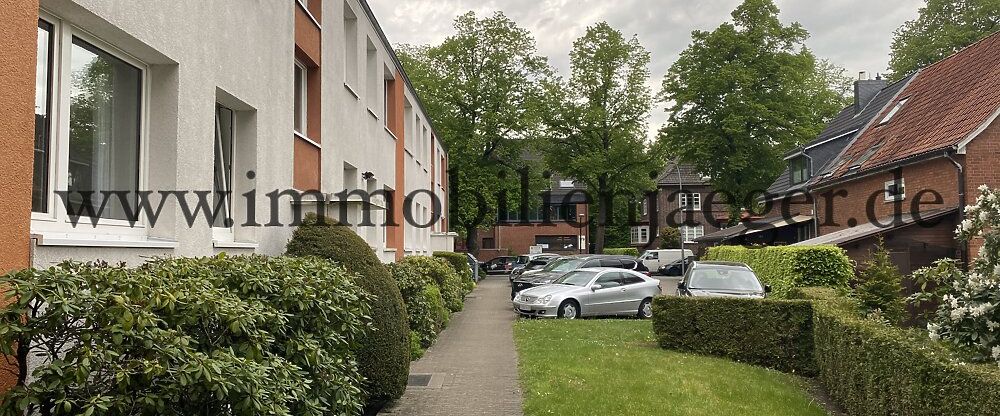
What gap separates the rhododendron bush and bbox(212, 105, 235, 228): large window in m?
6.97

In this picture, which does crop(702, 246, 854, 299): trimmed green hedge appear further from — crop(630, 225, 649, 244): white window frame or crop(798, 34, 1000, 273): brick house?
crop(630, 225, 649, 244): white window frame

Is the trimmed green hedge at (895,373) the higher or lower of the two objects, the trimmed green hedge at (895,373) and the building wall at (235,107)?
the lower

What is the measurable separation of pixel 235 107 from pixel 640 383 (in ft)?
19.6

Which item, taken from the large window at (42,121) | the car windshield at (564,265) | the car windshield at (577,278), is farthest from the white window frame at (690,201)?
the large window at (42,121)

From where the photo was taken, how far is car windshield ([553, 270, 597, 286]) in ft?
65.8

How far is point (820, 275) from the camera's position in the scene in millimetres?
18609

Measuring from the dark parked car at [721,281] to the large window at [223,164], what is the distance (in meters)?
10.5

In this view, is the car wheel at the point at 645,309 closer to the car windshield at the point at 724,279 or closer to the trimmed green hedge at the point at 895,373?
the car windshield at the point at 724,279

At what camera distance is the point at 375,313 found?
7836 mm

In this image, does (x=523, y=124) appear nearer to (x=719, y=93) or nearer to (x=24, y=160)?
(x=719, y=93)

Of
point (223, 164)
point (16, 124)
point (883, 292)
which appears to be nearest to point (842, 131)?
point (883, 292)

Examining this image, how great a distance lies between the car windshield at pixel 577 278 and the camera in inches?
789

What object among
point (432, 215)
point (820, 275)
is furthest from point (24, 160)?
point (432, 215)

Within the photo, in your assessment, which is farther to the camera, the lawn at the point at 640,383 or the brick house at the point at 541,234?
the brick house at the point at 541,234
